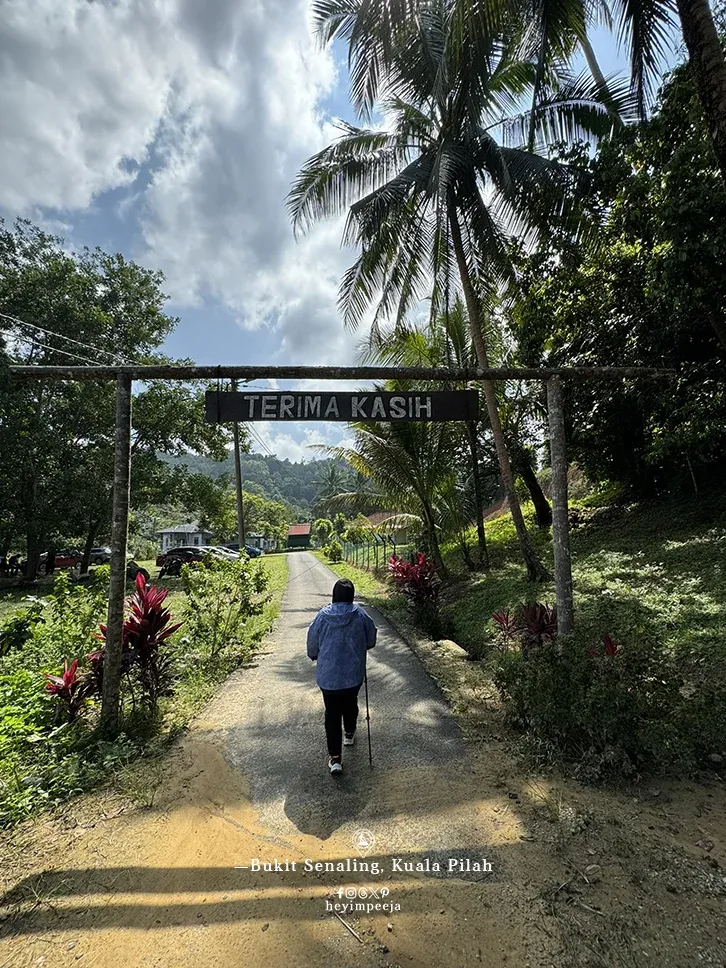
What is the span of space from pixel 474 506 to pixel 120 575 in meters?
9.96

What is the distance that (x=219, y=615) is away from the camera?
671cm

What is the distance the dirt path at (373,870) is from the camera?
2.01 meters

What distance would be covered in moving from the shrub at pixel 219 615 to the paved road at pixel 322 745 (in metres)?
0.53

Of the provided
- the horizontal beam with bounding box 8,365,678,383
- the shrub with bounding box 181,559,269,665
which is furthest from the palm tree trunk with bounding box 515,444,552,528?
the horizontal beam with bounding box 8,365,678,383

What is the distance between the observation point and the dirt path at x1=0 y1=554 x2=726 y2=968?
201 cm

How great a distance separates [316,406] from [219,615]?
13.1ft

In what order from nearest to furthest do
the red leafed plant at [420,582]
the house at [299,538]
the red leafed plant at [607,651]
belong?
the red leafed plant at [607,651] → the red leafed plant at [420,582] → the house at [299,538]

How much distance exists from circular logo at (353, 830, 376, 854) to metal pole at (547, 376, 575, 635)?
2.42 meters

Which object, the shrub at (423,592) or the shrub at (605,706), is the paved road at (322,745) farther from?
the shrub at (423,592)

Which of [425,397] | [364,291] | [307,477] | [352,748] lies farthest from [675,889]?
[307,477]

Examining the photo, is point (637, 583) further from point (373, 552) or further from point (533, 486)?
point (373, 552)

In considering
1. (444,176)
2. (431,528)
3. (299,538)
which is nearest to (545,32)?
(444,176)

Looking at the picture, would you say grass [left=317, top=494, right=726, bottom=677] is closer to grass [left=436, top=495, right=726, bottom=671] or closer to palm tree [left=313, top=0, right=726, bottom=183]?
grass [left=436, top=495, right=726, bottom=671]

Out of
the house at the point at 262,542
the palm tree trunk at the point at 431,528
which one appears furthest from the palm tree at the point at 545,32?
the house at the point at 262,542
